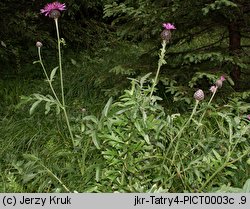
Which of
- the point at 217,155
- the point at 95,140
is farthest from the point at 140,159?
the point at 217,155

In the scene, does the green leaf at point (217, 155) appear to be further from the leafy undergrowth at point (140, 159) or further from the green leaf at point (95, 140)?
the green leaf at point (95, 140)

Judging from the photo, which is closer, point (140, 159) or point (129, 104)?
point (140, 159)

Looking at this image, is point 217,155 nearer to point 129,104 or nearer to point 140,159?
point 140,159

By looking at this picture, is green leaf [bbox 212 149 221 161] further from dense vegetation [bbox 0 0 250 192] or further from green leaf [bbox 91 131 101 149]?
green leaf [bbox 91 131 101 149]

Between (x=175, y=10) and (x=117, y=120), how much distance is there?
1.56 meters

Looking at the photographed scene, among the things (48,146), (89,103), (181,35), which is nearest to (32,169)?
(48,146)

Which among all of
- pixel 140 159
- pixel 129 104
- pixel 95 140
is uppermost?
pixel 129 104

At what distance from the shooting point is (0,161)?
3678 millimetres

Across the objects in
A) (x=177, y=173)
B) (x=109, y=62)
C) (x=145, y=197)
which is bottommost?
(x=145, y=197)

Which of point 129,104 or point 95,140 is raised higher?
point 129,104

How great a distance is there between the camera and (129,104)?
3098 millimetres

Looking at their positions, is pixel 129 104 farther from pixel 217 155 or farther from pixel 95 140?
pixel 217 155

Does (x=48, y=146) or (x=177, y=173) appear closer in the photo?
(x=177, y=173)

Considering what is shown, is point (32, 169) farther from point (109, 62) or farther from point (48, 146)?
point (109, 62)
